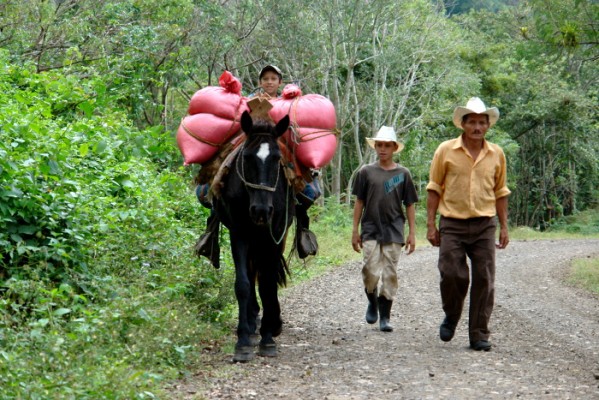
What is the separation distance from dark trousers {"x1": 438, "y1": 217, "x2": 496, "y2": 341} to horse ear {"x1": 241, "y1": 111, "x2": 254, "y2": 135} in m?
2.10

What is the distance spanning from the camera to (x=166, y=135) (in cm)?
1255

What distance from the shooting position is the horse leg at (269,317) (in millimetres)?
8016

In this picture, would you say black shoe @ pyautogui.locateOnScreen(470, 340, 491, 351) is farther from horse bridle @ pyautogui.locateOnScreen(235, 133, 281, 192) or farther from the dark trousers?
horse bridle @ pyautogui.locateOnScreen(235, 133, 281, 192)

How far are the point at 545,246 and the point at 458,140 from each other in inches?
640

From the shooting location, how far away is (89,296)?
7855 mm

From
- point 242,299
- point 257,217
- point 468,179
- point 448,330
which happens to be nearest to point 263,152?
point 257,217

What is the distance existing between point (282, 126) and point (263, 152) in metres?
0.30

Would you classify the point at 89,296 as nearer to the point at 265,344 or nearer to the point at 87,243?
the point at 87,243

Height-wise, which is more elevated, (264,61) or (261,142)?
(264,61)

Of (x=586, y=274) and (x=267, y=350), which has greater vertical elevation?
(x=586, y=274)

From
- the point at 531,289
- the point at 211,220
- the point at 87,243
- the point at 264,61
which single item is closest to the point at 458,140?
the point at 211,220

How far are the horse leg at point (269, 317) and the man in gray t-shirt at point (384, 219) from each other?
135cm

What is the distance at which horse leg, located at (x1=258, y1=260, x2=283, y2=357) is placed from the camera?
8.02 m

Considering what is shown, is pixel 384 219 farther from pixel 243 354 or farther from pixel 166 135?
pixel 166 135
